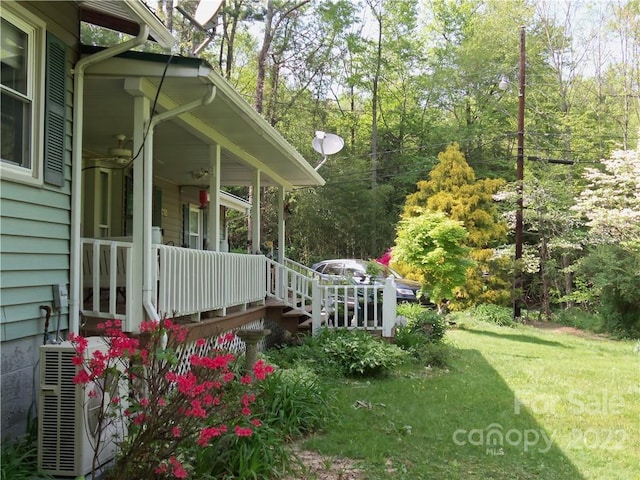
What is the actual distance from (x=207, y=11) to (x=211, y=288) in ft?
10.8

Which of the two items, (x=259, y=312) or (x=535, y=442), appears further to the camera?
(x=259, y=312)

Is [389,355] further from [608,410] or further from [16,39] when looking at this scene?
[16,39]

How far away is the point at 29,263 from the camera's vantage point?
162 inches

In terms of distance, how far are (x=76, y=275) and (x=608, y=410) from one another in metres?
5.86

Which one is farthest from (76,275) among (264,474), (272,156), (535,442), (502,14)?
(502,14)

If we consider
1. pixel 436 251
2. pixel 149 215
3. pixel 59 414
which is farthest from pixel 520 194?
pixel 59 414

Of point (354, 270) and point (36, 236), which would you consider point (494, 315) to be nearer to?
point (354, 270)

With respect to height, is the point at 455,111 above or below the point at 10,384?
above

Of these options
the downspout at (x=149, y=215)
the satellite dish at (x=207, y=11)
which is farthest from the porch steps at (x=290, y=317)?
the satellite dish at (x=207, y=11)

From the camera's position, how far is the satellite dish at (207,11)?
21.9 ft

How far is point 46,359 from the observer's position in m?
3.71

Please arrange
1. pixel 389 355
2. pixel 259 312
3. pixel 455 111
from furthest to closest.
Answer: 1. pixel 455 111
2. pixel 259 312
3. pixel 389 355

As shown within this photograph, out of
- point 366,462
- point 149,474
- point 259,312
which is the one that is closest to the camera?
point 149,474

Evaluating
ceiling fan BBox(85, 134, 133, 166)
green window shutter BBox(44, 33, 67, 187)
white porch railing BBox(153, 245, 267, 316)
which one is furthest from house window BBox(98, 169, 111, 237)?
green window shutter BBox(44, 33, 67, 187)
